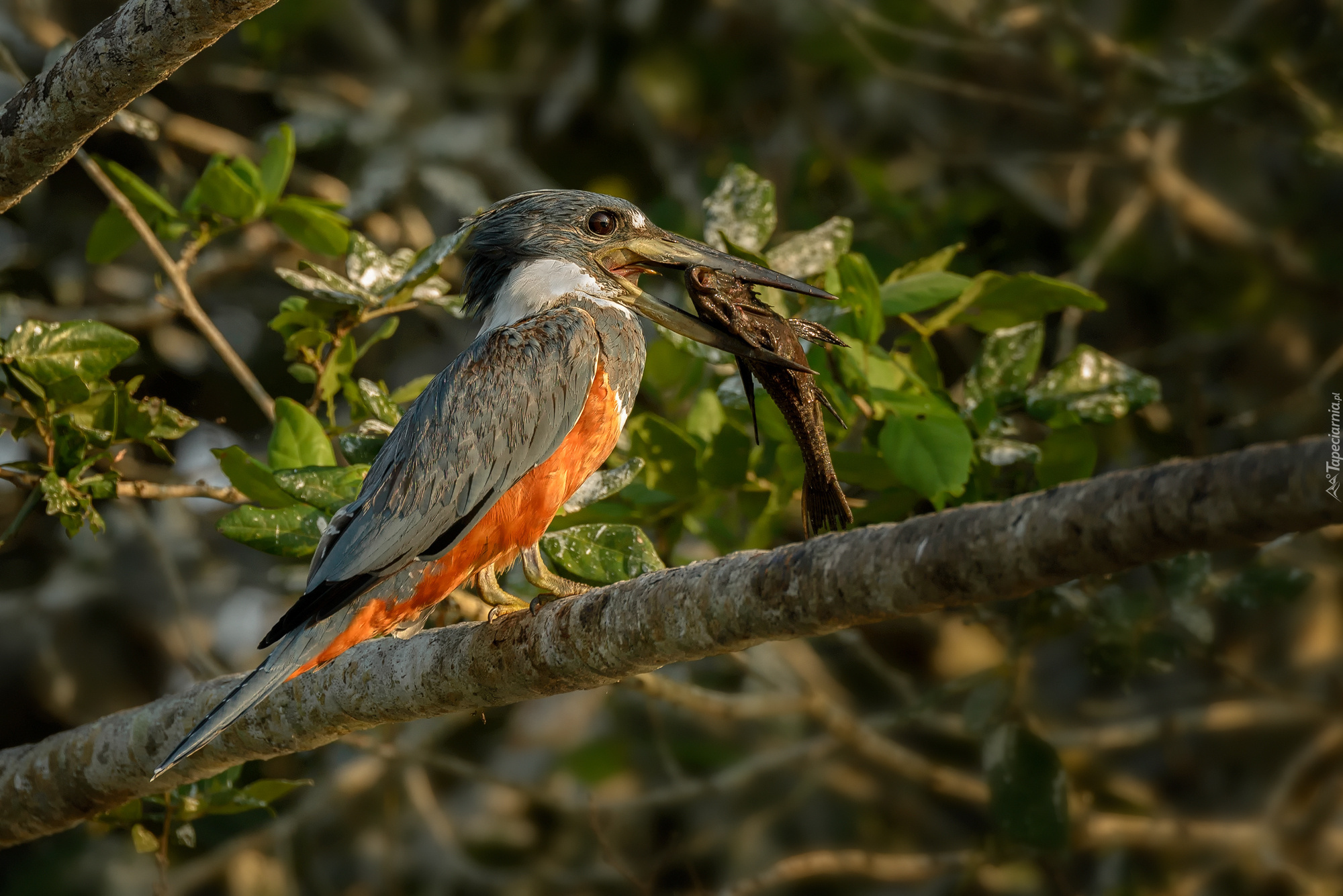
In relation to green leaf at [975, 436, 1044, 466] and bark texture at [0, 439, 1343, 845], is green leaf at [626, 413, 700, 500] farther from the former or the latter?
bark texture at [0, 439, 1343, 845]

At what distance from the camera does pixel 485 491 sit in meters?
2.41

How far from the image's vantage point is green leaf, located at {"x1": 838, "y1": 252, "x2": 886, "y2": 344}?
2.65 meters

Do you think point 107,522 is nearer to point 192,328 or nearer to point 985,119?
point 192,328

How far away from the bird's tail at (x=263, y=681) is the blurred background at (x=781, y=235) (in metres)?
1.66

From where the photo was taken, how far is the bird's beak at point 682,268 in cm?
246

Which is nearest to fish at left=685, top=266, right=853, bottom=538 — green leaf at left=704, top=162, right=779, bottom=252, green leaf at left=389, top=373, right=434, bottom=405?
green leaf at left=704, top=162, right=779, bottom=252

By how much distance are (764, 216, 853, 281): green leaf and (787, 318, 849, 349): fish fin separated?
1.57ft

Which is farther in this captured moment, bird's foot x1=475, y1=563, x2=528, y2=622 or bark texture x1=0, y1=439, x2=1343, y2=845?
bird's foot x1=475, y1=563, x2=528, y2=622

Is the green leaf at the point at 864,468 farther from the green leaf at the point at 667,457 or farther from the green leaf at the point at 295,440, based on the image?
the green leaf at the point at 295,440

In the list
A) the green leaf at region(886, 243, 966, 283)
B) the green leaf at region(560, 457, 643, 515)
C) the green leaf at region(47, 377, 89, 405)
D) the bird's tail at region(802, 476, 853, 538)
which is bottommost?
the bird's tail at region(802, 476, 853, 538)

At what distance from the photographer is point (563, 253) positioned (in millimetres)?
2908

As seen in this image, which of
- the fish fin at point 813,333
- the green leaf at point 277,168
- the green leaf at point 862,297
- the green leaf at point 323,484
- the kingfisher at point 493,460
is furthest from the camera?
the green leaf at point 277,168

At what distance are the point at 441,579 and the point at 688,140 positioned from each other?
14.4ft

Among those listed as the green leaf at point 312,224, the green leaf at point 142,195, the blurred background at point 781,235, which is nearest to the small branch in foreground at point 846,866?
the blurred background at point 781,235
